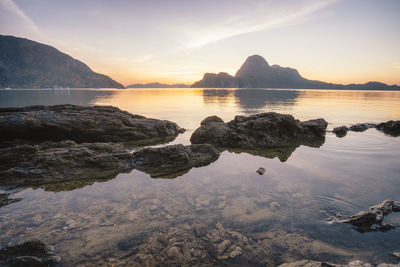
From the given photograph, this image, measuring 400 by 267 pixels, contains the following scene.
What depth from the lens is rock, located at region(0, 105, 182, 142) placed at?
50.2ft

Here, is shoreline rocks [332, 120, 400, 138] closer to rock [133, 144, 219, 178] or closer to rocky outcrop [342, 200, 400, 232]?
rocky outcrop [342, 200, 400, 232]

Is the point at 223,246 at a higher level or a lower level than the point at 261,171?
lower

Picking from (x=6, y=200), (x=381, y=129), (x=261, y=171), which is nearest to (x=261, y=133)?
(x=261, y=171)

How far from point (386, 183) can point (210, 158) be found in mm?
9654

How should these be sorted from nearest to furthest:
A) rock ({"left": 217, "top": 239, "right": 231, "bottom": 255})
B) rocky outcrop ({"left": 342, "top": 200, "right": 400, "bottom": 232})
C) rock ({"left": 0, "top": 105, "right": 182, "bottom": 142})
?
rock ({"left": 217, "top": 239, "right": 231, "bottom": 255}) → rocky outcrop ({"left": 342, "top": 200, "right": 400, "bottom": 232}) → rock ({"left": 0, "top": 105, "right": 182, "bottom": 142})

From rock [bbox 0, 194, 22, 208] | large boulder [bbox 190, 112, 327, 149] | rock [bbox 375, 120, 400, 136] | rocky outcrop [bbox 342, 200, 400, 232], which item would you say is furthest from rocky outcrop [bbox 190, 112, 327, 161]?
rock [bbox 0, 194, 22, 208]

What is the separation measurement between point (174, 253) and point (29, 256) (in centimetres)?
372

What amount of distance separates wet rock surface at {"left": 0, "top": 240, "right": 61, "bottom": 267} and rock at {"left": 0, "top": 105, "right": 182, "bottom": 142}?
521 inches

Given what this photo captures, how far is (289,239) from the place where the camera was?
6.16 meters

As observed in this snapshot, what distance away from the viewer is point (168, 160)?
1289 cm

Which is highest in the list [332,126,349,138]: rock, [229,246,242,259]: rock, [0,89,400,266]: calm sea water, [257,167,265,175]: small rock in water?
[332,126,349,138]: rock

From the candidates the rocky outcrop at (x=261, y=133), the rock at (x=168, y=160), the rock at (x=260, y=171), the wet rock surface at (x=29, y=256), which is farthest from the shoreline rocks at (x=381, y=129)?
the wet rock surface at (x=29, y=256)

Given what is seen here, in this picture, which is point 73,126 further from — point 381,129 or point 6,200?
point 381,129

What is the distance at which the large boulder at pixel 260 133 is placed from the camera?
59.3 ft
